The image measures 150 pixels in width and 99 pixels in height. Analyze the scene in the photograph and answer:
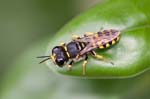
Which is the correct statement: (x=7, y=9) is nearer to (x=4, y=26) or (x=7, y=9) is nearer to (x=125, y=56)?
(x=4, y=26)

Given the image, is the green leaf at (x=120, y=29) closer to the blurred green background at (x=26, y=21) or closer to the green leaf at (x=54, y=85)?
the green leaf at (x=54, y=85)

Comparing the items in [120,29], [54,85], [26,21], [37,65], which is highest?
[26,21]

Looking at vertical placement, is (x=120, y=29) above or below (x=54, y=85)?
above

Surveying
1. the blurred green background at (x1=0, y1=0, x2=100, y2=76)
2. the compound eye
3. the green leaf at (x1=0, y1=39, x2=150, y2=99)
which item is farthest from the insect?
the blurred green background at (x1=0, y1=0, x2=100, y2=76)

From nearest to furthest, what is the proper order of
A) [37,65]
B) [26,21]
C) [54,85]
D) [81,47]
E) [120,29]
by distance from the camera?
[120,29], [81,47], [54,85], [37,65], [26,21]

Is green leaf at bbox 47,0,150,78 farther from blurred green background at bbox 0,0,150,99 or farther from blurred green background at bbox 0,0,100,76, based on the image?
A: blurred green background at bbox 0,0,100,76

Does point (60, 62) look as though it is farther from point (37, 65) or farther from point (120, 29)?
point (37, 65)

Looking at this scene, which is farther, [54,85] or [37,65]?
[37,65]

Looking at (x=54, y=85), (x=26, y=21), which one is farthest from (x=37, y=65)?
(x=26, y=21)
